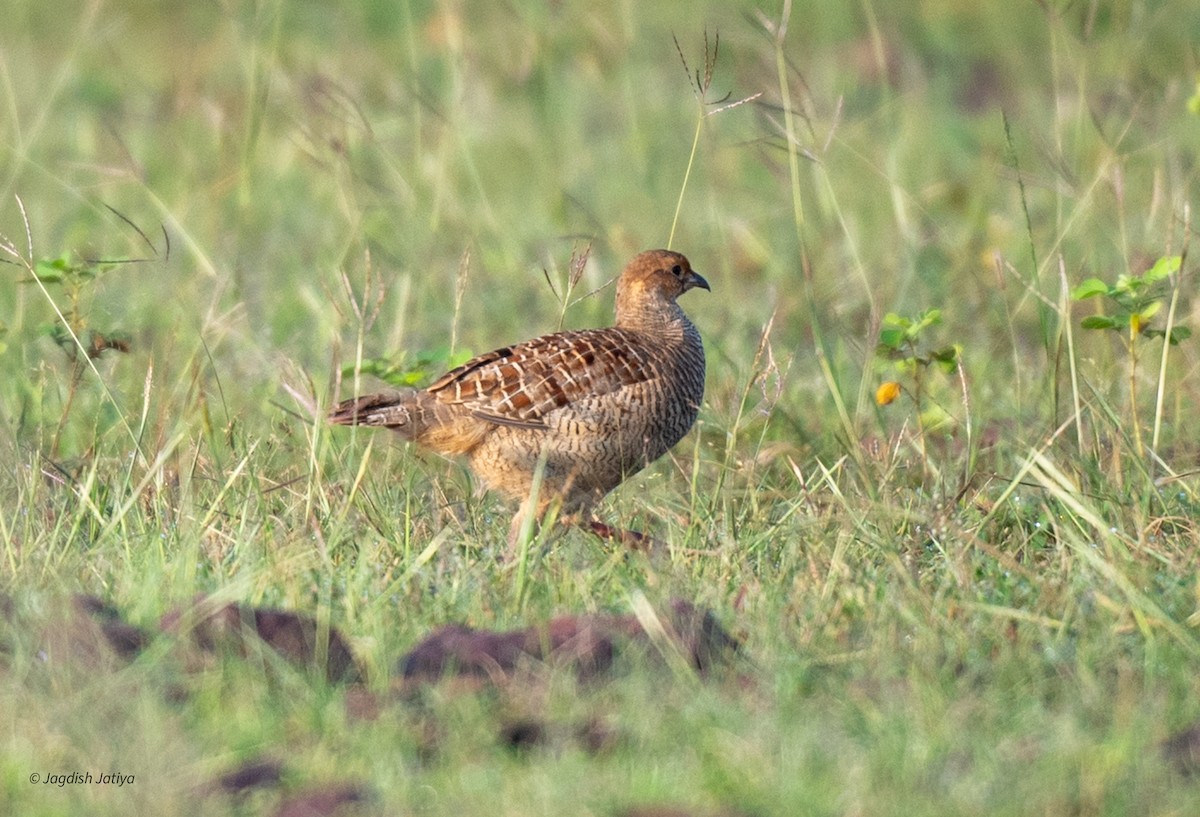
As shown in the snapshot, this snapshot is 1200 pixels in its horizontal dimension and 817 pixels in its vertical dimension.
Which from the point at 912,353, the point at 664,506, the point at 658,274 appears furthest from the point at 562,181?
the point at 664,506

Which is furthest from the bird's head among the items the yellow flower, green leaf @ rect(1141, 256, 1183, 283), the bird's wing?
green leaf @ rect(1141, 256, 1183, 283)

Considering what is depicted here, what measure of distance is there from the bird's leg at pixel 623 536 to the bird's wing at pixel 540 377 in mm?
337

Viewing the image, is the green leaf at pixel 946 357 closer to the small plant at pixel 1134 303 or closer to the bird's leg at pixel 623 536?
the small plant at pixel 1134 303

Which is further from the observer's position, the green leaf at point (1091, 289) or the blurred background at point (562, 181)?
the blurred background at point (562, 181)

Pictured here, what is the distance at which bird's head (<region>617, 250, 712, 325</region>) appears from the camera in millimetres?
5520

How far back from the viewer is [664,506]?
4898mm

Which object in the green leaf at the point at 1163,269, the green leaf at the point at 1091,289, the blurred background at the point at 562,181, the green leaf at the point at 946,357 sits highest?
the green leaf at the point at 1163,269

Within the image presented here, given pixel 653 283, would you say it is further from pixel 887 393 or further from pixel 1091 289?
pixel 1091 289

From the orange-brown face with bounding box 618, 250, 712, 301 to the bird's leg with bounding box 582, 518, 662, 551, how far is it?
3.26ft

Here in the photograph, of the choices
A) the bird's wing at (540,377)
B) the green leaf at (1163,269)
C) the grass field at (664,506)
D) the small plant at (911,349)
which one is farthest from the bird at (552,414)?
the green leaf at (1163,269)

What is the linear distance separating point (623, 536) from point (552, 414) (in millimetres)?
493

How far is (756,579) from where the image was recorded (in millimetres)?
4180

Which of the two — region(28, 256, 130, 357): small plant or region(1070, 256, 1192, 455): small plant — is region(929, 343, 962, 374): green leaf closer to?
region(1070, 256, 1192, 455): small plant

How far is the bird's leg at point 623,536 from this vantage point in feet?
14.8
